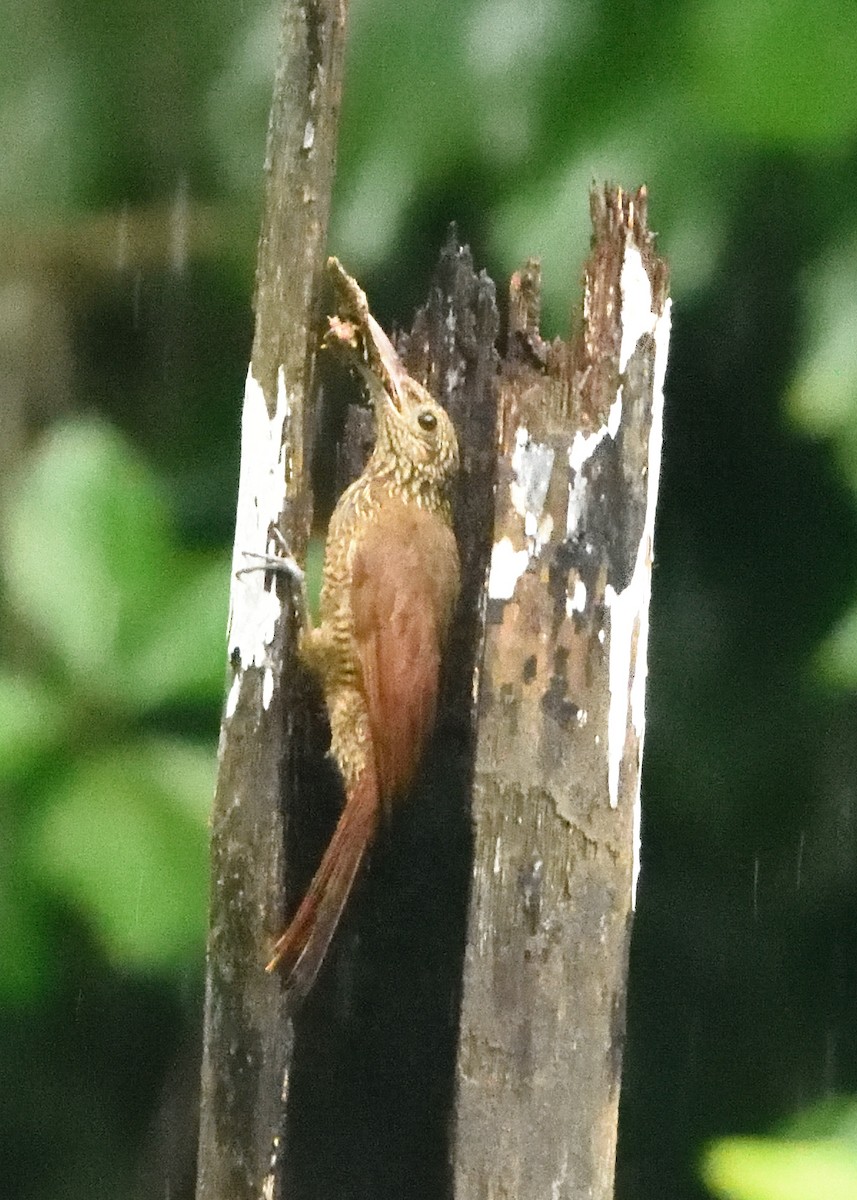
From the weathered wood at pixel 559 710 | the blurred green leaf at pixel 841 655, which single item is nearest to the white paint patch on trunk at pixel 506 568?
the weathered wood at pixel 559 710

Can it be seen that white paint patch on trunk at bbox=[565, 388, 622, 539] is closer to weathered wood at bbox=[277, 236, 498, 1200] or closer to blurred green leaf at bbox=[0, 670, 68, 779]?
weathered wood at bbox=[277, 236, 498, 1200]

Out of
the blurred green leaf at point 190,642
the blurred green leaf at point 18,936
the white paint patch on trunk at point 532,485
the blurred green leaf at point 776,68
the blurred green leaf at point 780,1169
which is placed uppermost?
the blurred green leaf at point 776,68

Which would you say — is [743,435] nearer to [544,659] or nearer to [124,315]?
[544,659]

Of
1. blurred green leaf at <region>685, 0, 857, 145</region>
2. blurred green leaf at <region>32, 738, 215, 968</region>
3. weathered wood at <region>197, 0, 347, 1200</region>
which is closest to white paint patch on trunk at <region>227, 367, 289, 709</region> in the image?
weathered wood at <region>197, 0, 347, 1200</region>

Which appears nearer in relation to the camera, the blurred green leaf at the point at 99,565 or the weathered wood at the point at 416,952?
the weathered wood at the point at 416,952

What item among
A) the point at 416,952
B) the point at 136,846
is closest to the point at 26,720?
the point at 136,846

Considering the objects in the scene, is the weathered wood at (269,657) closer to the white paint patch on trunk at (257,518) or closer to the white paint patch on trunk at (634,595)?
the white paint patch on trunk at (257,518)

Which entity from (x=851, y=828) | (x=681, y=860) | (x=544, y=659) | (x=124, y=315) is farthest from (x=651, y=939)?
(x=124, y=315)
